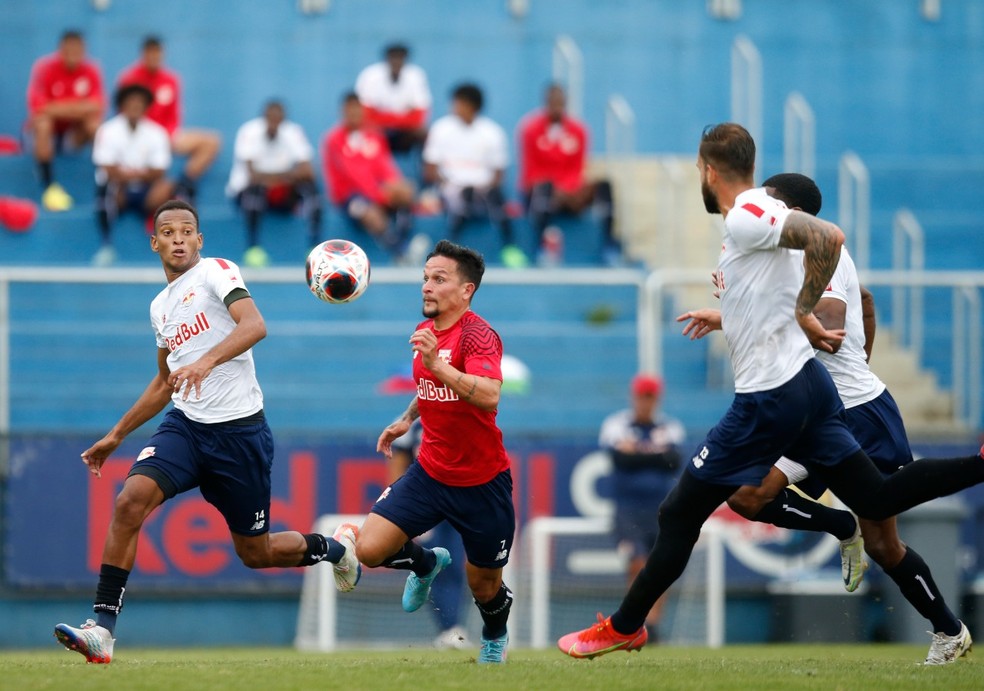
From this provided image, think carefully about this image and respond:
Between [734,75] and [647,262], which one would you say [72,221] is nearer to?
[647,262]

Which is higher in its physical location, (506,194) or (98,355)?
(506,194)

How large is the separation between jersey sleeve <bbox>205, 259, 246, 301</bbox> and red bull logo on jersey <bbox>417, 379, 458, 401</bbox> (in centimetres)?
117

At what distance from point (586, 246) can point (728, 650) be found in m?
7.10

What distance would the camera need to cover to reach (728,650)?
1295 cm

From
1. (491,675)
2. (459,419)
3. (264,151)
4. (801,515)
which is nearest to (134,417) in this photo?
(459,419)

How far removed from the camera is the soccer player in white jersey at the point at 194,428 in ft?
28.7

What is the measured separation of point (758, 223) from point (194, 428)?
3.44 m

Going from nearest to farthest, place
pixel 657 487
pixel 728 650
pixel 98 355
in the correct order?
pixel 728 650, pixel 657 487, pixel 98 355

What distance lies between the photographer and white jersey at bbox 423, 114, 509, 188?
1855cm

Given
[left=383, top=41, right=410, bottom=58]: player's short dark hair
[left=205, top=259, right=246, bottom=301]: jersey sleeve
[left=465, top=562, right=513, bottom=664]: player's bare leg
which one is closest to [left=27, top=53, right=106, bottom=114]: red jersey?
[left=383, top=41, right=410, bottom=58]: player's short dark hair

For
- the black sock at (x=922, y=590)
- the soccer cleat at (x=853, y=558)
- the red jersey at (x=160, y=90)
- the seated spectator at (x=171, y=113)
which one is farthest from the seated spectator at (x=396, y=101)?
the black sock at (x=922, y=590)

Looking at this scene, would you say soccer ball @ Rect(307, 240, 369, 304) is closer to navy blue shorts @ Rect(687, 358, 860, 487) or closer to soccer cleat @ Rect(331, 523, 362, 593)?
soccer cleat @ Rect(331, 523, 362, 593)

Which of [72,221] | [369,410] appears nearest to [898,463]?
[369,410]

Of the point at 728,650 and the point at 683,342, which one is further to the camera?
the point at 683,342
